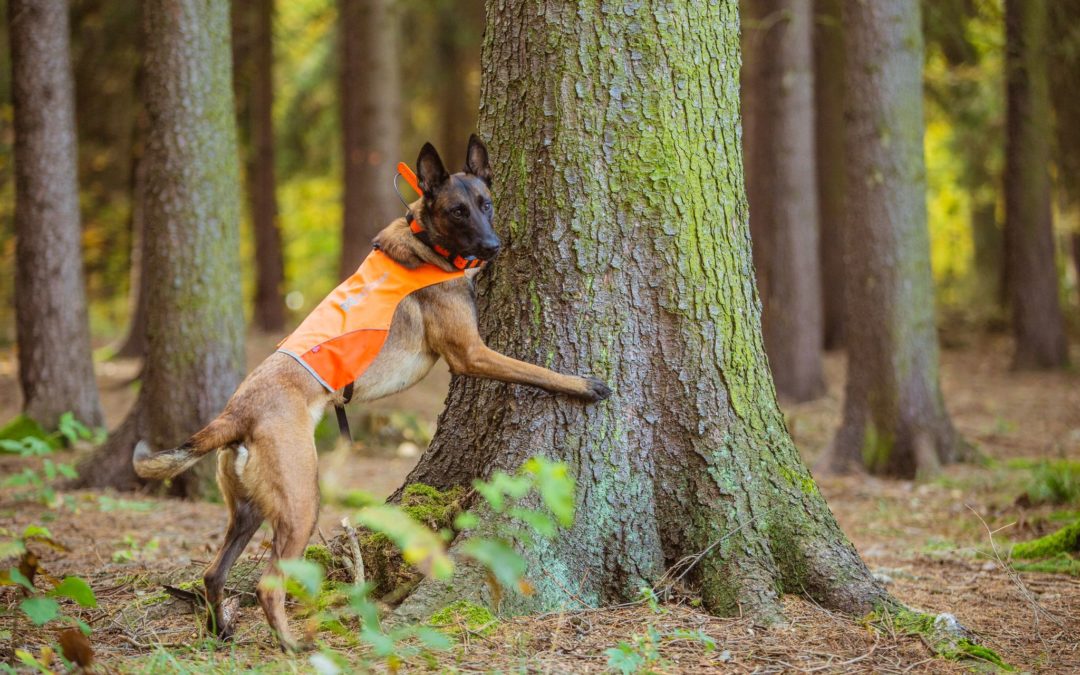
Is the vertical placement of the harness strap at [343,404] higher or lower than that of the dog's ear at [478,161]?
lower

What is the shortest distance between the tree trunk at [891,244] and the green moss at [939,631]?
4936mm

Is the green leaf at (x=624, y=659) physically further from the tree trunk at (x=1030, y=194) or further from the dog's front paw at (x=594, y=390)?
the tree trunk at (x=1030, y=194)

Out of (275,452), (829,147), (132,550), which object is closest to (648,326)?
(275,452)

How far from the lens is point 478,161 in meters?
4.93

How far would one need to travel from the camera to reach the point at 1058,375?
14742mm

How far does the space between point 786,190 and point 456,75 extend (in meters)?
10.4

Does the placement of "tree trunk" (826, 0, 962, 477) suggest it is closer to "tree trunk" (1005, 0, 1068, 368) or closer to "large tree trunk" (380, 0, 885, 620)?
"large tree trunk" (380, 0, 885, 620)

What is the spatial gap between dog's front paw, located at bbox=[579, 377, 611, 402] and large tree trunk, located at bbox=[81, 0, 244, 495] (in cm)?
421

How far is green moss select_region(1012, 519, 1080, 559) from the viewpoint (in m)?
5.73

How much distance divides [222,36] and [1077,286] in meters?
22.2

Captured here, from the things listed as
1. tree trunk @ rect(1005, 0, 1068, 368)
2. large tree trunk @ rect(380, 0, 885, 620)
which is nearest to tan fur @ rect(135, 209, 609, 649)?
large tree trunk @ rect(380, 0, 885, 620)

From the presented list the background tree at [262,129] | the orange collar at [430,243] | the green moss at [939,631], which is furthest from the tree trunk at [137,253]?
the green moss at [939,631]

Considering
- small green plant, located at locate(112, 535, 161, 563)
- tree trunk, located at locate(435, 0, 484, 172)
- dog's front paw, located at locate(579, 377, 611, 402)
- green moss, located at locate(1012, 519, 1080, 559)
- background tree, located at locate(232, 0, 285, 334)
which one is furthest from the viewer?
tree trunk, located at locate(435, 0, 484, 172)

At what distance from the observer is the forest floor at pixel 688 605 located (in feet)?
12.3
